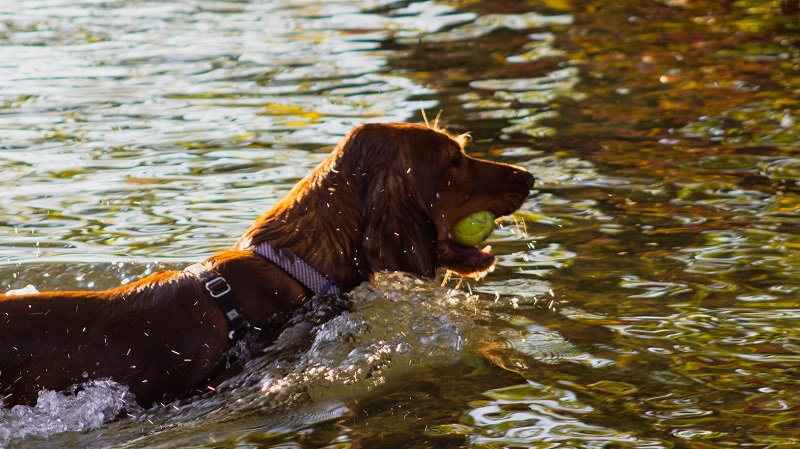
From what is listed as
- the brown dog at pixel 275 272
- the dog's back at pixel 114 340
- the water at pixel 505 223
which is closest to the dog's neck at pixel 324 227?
the brown dog at pixel 275 272

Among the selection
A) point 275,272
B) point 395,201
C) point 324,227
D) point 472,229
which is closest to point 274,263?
point 275,272

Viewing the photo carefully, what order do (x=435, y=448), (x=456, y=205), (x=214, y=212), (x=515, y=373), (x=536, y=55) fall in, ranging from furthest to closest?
(x=536, y=55) → (x=214, y=212) → (x=456, y=205) → (x=515, y=373) → (x=435, y=448)

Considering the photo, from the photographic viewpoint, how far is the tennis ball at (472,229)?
5.84 metres

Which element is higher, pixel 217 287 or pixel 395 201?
pixel 395 201

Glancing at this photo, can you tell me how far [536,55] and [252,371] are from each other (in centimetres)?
812

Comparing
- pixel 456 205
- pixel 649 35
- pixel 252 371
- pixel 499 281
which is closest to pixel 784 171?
pixel 499 281

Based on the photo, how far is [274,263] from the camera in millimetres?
5098

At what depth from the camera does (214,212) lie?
25.6 ft

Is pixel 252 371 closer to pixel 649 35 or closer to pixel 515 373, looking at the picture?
pixel 515 373

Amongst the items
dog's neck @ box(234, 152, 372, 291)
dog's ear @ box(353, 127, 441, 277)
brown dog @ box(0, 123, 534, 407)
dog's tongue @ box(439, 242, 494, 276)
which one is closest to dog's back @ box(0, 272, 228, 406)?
brown dog @ box(0, 123, 534, 407)

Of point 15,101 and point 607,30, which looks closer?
point 15,101

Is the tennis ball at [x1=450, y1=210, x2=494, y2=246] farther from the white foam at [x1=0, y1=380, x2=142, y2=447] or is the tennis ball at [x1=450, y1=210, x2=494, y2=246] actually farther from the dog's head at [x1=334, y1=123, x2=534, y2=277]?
the white foam at [x1=0, y1=380, x2=142, y2=447]

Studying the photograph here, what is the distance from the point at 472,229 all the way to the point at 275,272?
1.20 metres

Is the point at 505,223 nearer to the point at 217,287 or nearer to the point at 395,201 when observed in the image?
the point at 395,201
